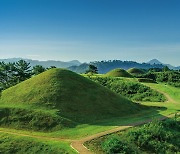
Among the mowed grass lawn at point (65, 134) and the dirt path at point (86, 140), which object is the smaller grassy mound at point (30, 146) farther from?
the dirt path at point (86, 140)

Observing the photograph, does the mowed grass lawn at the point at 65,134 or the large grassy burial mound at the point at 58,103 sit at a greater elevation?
the large grassy burial mound at the point at 58,103

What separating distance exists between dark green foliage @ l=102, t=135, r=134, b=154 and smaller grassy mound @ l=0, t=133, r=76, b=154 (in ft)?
10.5

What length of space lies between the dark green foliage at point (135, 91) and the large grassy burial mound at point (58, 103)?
54.0 feet

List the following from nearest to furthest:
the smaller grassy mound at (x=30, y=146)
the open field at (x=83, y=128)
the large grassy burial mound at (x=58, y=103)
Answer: the smaller grassy mound at (x=30, y=146)
the open field at (x=83, y=128)
the large grassy burial mound at (x=58, y=103)

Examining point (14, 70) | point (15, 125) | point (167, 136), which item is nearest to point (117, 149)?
point (167, 136)

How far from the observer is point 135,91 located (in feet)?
227

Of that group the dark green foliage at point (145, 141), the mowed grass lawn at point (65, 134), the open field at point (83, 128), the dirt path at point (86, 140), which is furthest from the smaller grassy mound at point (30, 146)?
the dark green foliage at point (145, 141)

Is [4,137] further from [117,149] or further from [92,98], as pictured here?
[92,98]

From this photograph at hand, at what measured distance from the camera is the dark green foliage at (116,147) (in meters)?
24.6

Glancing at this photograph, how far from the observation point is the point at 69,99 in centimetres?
4106

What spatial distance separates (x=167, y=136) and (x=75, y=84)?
19.8 meters

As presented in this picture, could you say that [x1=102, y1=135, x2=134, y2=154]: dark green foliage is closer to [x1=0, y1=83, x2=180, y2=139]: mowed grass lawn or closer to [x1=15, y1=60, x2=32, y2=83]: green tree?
[x1=0, y1=83, x2=180, y2=139]: mowed grass lawn

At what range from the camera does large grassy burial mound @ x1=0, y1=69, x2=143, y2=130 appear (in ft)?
116

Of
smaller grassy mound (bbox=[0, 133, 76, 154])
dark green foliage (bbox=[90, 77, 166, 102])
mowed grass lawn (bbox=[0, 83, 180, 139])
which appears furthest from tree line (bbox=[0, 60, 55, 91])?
smaller grassy mound (bbox=[0, 133, 76, 154])
